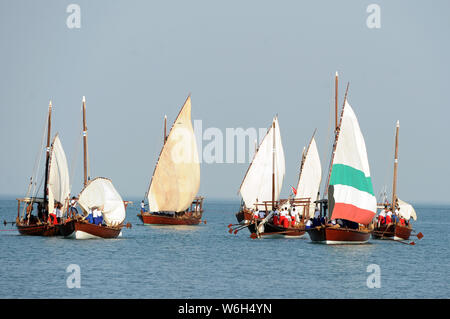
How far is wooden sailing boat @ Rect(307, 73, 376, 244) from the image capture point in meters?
73.4

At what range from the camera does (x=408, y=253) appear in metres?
77.4

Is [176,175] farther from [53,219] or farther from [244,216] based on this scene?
[53,219]

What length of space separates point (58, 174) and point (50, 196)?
4.05 m

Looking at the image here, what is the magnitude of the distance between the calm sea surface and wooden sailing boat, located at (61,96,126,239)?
3.41ft

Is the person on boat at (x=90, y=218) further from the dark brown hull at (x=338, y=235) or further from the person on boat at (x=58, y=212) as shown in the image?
the dark brown hull at (x=338, y=235)

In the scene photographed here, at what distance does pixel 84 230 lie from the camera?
79250mm

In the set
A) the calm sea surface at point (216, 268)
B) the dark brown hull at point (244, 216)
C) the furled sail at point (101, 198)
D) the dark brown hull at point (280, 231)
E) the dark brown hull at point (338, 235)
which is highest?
the furled sail at point (101, 198)

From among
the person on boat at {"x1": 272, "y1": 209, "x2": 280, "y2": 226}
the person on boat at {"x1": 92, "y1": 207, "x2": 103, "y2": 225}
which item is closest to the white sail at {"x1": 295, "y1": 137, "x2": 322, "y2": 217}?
the person on boat at {"x1": 272, "y1": 209, "x2": 280, "y2": 226}

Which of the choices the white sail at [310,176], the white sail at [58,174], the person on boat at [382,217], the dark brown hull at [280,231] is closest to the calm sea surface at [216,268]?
the dark brown hull at [280,231]

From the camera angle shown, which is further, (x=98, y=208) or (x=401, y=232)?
(x=401, y=232)

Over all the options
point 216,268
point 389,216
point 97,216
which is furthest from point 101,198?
point 389,216

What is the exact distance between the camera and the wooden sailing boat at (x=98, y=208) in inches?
3088
